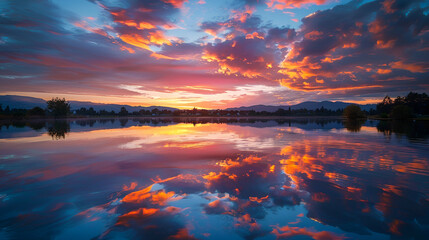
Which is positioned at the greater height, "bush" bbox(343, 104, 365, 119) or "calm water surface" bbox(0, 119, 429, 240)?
"bush" bbox(343, 104, 365, 119)

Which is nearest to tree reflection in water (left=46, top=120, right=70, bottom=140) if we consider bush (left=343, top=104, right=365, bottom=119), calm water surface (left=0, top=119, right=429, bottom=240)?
calm water surface (left=0, top=119, right=429, bottom=240)

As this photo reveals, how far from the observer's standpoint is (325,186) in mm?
7781

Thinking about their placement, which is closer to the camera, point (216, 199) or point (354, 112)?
point (216, 199)

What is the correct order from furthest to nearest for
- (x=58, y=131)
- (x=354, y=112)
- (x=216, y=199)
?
1. (x=354, y=112)
2. (x=58, y=131)
3. (x=216, y=199)

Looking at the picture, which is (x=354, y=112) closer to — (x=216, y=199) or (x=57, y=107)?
(x=216, y=199)

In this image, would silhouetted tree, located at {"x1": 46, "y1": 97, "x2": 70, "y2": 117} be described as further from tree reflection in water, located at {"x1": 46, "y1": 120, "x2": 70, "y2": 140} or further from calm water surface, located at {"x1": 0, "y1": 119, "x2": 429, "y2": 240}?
calm water surface, located at {"x1": 0, "y1": 119, "x2": 429, "y2": 240}

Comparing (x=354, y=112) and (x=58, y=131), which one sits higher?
(x=354, y=112)

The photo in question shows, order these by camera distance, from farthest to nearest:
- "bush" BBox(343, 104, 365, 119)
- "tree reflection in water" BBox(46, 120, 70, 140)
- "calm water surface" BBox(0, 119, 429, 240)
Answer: "bush" BBox(343, 104, 365, 119), "tree reflection in water" BBox(46, 120, 70, 140), "calm water surface" BBox(0, 119, 429, 240)

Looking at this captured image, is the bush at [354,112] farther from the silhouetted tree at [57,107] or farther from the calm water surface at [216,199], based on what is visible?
the silhouetted tree at [57,107]

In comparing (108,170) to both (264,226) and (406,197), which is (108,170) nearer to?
(264,226)

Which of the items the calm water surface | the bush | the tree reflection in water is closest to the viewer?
the calm water surface

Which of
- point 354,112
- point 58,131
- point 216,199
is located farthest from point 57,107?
point 354,112

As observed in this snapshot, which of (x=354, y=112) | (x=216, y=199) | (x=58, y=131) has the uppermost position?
(x=354, y=112)

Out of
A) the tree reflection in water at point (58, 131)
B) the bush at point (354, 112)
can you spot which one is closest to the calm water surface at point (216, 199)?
the tree reflection in water at point (58, 131)
